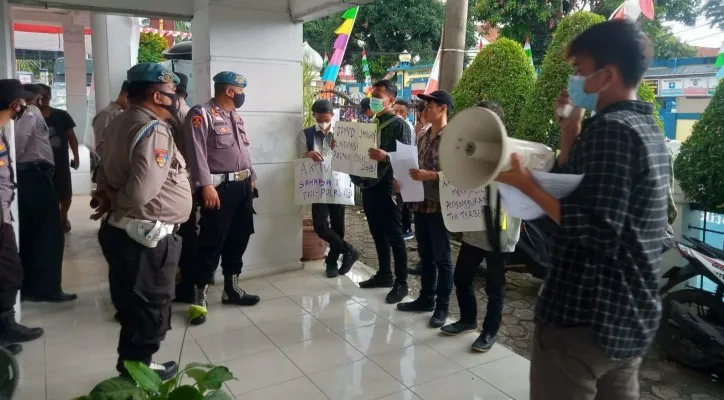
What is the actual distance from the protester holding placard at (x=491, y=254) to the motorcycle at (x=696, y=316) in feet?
3.14

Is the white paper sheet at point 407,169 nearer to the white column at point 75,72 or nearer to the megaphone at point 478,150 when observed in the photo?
the megaphone at point 478,150

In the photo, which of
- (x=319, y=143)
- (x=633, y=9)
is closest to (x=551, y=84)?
(x=633, y=9)

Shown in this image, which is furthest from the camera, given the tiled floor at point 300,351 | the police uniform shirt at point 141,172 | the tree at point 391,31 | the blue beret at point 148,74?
the tree at point 391,31

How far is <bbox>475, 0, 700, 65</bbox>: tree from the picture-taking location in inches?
439

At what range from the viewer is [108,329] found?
141 inches

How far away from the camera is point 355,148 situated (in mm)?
4203

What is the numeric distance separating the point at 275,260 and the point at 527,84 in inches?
118

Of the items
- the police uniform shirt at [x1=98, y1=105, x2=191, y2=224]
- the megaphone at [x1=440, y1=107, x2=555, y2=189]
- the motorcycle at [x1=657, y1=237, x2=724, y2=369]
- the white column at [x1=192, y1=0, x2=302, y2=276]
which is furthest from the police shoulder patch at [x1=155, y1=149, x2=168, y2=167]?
the motorcycle at [x1=657, y1=237, x2=724, y2=369]

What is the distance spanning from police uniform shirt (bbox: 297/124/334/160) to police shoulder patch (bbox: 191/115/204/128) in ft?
3.95

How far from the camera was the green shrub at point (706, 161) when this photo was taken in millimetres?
3299

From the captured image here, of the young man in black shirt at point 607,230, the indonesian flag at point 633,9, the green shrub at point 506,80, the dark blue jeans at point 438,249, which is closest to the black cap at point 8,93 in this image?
the dark blue jeans at point 438,249

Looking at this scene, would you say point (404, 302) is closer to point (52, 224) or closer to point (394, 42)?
point (52, 224)

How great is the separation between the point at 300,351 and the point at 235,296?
989 millimetres

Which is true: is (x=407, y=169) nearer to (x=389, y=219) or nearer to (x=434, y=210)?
(x=434, y=210)
